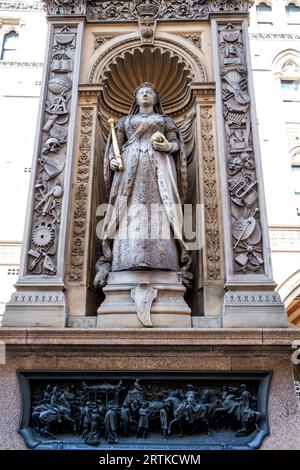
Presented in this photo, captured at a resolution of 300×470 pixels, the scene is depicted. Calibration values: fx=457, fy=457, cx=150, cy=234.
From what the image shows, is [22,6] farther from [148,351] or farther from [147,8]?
[148,351]

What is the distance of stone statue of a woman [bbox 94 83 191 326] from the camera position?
25.1 ft

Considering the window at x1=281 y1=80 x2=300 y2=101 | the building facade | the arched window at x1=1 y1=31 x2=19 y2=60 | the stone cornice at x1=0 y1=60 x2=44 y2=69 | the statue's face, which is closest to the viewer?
the statue's face

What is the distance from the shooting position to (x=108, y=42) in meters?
9.94

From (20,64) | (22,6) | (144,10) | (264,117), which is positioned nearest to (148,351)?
(144,10)

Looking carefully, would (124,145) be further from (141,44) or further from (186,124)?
(141,44)

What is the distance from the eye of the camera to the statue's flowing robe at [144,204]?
7.64 metres

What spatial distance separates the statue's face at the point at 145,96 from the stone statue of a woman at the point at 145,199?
28 millimetres

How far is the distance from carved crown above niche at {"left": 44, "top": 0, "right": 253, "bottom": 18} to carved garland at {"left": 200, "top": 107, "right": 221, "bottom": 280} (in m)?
2.54

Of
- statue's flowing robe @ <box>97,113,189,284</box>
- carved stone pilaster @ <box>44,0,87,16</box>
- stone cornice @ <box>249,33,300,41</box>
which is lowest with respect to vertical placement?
statue's flowing robe @ <box>97,113,189,284</box>

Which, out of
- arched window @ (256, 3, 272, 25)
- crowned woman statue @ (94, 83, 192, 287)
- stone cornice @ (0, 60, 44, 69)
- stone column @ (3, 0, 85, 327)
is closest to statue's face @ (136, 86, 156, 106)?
crowned woman statue @ (94, 83, 192, 287)

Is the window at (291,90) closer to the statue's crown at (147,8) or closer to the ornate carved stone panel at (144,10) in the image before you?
the ornate carved stone panel at (144,10)

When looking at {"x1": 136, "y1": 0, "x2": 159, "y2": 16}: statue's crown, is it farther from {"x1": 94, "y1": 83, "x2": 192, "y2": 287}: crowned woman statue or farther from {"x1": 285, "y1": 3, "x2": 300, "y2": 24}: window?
{"x1": 285, "y1": 3, "x2": 300, "y2": 24}: window

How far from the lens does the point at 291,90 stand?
23.3 meters

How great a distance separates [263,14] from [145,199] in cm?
2132
